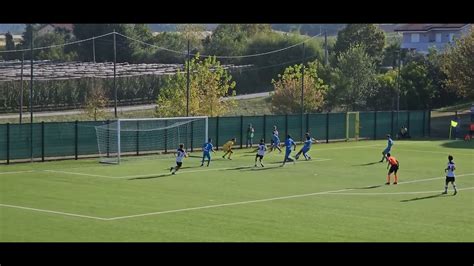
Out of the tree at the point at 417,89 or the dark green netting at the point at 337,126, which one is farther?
the tree at the point at 417,89

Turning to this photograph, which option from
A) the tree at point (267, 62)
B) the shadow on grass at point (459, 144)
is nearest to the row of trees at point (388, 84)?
the tree at point (267, 62)

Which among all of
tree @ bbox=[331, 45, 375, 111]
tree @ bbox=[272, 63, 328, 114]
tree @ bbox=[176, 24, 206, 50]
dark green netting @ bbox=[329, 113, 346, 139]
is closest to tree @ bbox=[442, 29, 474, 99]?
tree @ bbox=[331, 45, 375, 111]

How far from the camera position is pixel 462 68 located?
8331cm

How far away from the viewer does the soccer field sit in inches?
1001

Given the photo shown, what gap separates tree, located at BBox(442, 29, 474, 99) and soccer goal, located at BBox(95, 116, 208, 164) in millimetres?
35992

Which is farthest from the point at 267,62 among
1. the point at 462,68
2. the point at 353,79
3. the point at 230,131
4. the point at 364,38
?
the point at 230,131

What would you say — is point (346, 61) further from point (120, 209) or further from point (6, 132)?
point (120, 209)

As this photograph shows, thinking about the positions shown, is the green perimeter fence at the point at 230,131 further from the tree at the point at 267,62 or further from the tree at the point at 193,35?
the tree at the point at 193,35

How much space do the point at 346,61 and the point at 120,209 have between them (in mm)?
64466

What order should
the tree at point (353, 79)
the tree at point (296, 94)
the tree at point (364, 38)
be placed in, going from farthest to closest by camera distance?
the tree at point (364, 38) → the tree at point (353, 79) → the tree at point (296, 94)

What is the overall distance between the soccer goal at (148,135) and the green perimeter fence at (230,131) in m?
0.25

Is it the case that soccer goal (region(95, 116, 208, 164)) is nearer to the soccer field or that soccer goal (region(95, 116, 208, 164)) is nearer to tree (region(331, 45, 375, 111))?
the soccer field

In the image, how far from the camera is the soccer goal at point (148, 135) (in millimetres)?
51344

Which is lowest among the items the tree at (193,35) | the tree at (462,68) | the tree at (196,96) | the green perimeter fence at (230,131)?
the green perimeter fence at (230,131)
